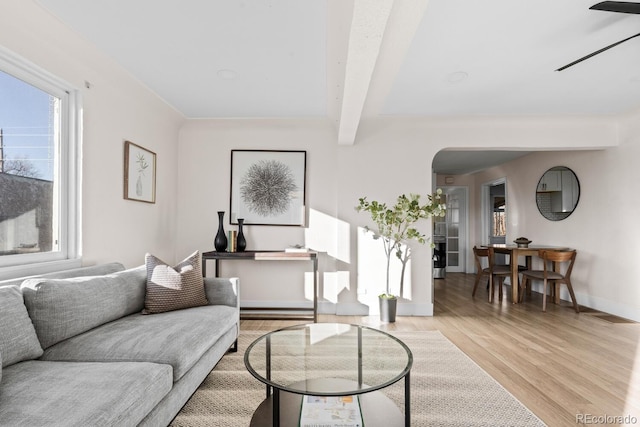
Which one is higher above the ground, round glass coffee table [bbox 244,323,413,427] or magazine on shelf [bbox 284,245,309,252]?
magazine on shelf [bbox 284,245,309,252]

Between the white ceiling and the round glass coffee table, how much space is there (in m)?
1.71

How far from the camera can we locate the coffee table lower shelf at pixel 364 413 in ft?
4.92

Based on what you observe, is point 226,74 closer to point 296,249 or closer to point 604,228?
point 296,249

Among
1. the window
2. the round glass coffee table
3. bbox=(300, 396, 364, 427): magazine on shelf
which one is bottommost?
bbox=(300, 396, 364, 427): magazine on shelf

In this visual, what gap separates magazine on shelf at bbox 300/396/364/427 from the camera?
4.74ft

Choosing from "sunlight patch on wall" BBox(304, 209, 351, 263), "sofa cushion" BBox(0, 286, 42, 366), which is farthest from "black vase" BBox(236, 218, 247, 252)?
"sofa cushion" BBox(0, 286, 42, 366)

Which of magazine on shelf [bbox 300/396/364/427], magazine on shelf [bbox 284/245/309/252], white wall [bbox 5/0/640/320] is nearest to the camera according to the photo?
magazine on shelf [bbox 300/396/364/427]

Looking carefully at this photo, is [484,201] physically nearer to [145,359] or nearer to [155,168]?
[155,168]

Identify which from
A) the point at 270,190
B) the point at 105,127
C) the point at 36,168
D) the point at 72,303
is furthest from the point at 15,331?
the point at 270,190

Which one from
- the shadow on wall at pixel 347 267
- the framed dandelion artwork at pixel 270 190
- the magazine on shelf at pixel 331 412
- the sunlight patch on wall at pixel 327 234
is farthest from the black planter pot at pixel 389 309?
the magazine on shelf at pixel 331 412

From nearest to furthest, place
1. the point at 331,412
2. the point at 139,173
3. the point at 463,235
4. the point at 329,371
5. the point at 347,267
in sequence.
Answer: the point at 331,412, the point at 329,371, the point at 139,173, the point at 347,267, the point at 463,235

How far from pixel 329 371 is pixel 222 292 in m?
1.36

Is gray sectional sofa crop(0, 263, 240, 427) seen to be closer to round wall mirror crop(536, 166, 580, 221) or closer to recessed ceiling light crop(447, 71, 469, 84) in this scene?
recessed ceiling light crop(447, 71, 469, 84)

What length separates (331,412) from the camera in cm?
152
